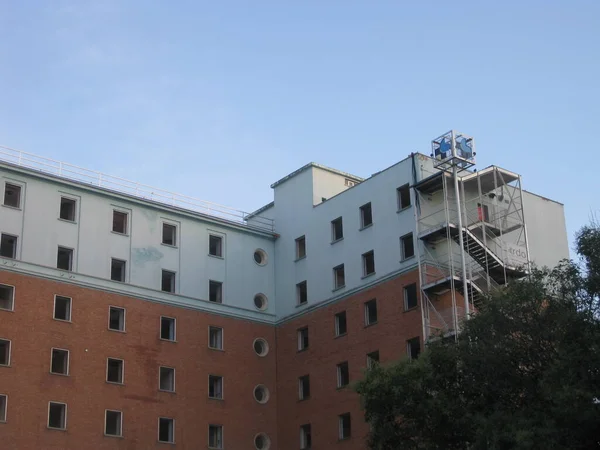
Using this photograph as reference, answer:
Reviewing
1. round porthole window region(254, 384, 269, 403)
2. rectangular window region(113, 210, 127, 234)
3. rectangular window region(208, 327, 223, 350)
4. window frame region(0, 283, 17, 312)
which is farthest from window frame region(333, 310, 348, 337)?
window frame region(0, 283, 17, 312)

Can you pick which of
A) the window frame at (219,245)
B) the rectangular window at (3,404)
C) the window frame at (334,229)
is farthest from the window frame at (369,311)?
the rectangular window at (3,404)

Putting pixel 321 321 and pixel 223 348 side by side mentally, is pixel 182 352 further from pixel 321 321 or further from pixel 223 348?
pixel 321 321

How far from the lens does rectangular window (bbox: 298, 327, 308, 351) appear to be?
207 ft

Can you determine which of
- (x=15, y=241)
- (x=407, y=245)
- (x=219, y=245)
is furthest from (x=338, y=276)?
(x=15, y=241)

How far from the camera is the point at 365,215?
61219mm

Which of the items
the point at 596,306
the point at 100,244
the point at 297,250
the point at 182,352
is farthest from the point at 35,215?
the point at 596,306

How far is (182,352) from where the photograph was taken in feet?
199

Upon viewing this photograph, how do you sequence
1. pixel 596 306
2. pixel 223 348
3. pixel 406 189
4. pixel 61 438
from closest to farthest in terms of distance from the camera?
pixel 596 306 → pixel 61 438 → pixel 406 189 → pixel 223 348

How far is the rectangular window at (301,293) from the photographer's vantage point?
64.4 metres

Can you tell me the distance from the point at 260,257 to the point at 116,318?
1231 centimetres

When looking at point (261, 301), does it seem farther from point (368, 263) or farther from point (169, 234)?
point (368, 263)

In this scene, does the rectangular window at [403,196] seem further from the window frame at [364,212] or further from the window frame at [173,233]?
the window frame at [173,233]

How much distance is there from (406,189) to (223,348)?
49.1 feet

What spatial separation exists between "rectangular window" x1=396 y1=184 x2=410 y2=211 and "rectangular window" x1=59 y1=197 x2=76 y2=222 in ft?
61.8
